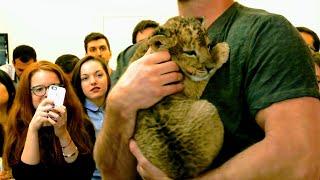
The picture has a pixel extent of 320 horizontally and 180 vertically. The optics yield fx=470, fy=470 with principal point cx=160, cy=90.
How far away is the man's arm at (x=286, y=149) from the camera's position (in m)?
0.97

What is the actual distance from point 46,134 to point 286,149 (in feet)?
5.96

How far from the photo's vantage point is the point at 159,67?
43.8 inches

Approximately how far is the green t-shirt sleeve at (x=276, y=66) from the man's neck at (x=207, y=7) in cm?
16

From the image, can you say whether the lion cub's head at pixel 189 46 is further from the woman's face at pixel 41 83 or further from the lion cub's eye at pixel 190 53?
the woman's face at pixel 41 83

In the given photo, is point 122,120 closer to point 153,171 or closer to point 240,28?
point 153,171

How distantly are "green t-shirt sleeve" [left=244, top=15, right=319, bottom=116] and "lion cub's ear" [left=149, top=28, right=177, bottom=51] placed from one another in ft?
0.66

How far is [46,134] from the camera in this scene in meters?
2.55

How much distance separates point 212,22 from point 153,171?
40cm

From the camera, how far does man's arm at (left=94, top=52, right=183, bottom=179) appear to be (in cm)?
110

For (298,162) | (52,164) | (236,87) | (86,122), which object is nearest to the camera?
(298,162)

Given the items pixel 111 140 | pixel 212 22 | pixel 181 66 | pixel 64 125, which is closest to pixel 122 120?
pixel 111 140

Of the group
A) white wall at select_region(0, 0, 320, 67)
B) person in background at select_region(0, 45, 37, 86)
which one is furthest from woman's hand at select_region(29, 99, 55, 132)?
white wall at select_region(0, 0, 320, 67)

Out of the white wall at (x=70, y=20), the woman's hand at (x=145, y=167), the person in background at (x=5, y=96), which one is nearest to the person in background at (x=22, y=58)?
the white wall at (x=70, y=20)

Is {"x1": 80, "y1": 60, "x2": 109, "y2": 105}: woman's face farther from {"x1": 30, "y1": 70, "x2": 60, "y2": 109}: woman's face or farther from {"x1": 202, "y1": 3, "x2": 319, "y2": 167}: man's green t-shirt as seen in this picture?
{"x1": 202, "y1": 3, "x2": 319, "y2": 167}: man's green t-shirt
